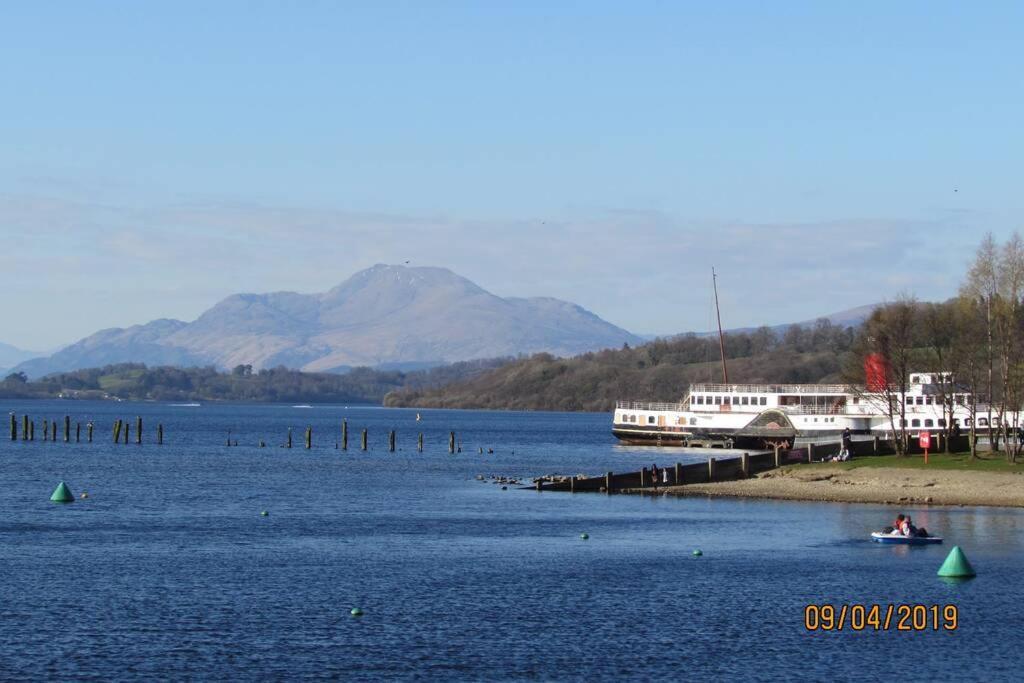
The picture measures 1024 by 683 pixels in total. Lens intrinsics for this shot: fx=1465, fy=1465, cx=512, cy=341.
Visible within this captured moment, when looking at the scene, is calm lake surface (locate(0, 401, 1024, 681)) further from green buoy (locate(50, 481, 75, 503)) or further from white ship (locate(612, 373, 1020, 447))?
white ship (locate(612, 373, 1020, 447))

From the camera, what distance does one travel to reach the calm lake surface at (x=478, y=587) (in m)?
39.0

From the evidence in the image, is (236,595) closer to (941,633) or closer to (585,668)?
(585,668)

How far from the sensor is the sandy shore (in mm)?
78500

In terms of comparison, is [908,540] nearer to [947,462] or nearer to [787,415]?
[947,462]

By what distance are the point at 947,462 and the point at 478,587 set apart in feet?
155

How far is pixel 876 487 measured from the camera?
271 feet

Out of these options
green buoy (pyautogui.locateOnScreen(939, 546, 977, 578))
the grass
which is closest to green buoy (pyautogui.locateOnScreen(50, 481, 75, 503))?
the grass

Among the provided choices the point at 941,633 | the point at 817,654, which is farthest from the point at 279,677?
the point at 941,633

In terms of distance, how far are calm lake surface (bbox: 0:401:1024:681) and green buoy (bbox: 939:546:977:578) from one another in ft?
2.35

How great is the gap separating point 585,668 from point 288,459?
10085cm

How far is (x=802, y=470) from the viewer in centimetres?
9000
